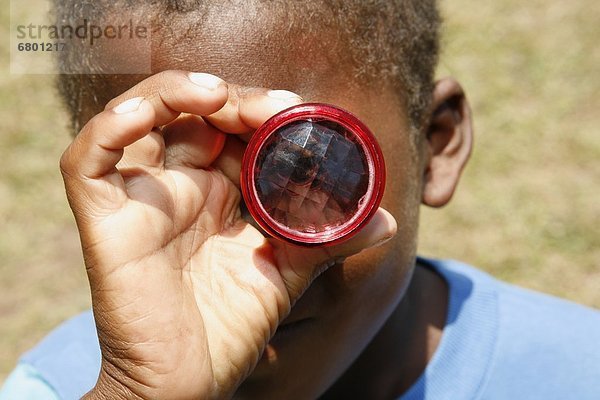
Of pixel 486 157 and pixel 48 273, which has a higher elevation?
pixel 486 157

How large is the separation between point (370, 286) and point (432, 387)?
561 millimetres

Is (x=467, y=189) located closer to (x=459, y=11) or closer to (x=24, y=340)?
(x=459, y=11)

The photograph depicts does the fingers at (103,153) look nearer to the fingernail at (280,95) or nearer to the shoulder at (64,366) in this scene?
the fingernail at (280,95)

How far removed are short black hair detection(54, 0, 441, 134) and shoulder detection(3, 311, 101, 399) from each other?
0.87 metres

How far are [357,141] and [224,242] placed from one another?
480mm

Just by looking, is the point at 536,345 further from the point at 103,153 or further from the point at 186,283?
the point at 103,153

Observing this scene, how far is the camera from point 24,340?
14.6 ft

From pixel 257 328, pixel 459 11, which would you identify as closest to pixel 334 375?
pixel 257 328

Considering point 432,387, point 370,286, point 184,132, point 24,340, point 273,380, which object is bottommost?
point 24,340

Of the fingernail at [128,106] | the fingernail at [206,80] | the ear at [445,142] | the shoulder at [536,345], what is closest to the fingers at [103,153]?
the fingernail at [128,106]

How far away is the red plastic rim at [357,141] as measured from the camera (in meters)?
1.78

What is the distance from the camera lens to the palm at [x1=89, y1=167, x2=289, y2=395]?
193cm

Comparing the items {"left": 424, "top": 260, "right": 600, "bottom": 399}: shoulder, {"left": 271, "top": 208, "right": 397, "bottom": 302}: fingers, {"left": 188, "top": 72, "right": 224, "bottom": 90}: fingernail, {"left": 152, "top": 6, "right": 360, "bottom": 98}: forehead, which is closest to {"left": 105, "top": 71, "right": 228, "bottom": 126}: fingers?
{"left": 188, "top": 72, "right": 224, "bottom": 90}: fingernail

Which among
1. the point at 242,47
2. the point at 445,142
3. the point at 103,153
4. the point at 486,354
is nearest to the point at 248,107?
the point at 242,47
